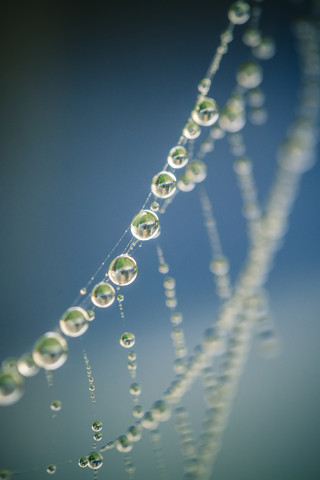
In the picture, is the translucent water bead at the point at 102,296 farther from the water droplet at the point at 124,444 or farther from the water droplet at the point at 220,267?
the water droplet at the point at 124,444

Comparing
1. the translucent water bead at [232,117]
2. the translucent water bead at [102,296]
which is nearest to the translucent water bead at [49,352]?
the translucent water bead at [102,296]

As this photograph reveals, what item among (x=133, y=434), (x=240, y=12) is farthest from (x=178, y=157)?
(x=133, y=434)

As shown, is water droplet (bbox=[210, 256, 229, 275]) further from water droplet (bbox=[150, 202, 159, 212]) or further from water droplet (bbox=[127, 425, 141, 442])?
water droplet (bbox=[127, 425, 141, 442])

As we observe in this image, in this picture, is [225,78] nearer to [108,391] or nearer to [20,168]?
[20,168]

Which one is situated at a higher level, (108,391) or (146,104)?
(146,104)

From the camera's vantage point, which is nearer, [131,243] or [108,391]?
[131,243]

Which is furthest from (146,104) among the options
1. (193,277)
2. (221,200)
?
(193,277)

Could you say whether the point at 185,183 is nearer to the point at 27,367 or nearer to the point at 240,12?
the point at 240,12
